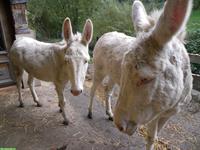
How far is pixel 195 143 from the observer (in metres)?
3.50

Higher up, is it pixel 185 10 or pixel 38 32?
pixel 185 10

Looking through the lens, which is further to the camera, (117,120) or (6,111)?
(6,111)

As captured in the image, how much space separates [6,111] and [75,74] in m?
2.16

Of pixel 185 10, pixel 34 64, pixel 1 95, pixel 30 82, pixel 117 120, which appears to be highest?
pixel 185 10

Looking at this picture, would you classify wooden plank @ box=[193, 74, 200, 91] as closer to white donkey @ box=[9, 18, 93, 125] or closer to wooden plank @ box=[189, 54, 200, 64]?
wooden plank @ box=[189, 54, 200, 64]

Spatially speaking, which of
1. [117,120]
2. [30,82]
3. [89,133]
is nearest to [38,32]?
[30,82]

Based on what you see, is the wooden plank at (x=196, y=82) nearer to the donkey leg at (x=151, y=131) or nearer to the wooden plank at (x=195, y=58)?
the wooden plank at (x=195, y=58)

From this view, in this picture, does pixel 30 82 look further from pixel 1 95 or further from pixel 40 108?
pixel 1 95

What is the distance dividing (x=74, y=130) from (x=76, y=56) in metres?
1.30

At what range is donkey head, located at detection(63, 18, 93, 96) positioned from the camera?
10.9 feet

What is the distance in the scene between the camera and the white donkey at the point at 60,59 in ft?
11.0

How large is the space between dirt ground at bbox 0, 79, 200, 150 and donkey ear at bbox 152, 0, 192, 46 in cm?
228

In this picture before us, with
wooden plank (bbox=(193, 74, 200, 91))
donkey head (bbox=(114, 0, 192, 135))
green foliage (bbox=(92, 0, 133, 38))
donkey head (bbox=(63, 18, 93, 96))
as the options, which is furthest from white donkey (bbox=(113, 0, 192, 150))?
green foliage (bbox=(92, 0, 133, 38))

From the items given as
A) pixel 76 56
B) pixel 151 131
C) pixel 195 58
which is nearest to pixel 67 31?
pixel 76 56
